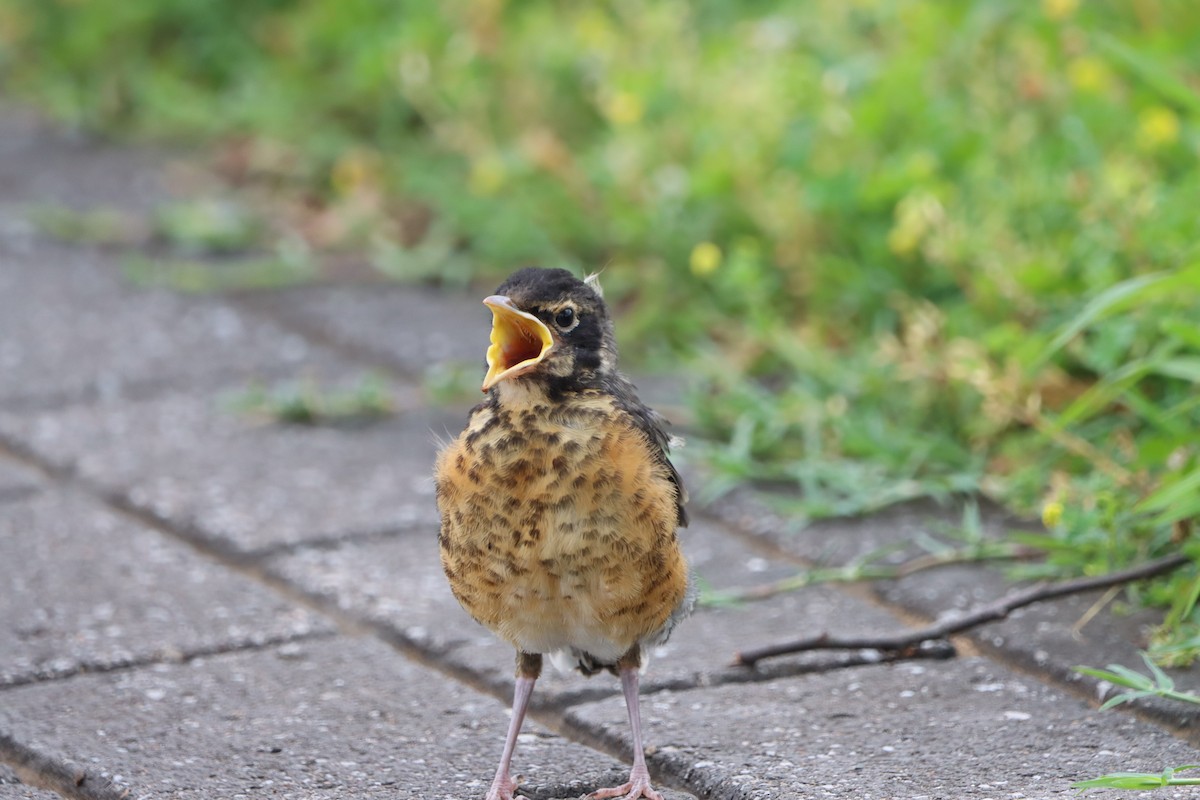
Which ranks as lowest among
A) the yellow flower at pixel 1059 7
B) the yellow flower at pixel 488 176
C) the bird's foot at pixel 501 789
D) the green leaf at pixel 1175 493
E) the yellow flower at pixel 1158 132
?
the bird's foot at pixel 501 789

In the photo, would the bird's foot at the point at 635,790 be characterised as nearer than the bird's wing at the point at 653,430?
Yes

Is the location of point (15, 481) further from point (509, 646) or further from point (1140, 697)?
point (1140, 697)

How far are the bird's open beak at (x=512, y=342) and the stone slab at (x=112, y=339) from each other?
8.05 feet

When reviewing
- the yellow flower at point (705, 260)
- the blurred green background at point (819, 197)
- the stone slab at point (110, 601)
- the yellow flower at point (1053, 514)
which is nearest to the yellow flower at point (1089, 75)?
the blurred green background at point (819, 197)

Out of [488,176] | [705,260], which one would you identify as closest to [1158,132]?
[705,260]

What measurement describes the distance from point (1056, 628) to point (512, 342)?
130cm

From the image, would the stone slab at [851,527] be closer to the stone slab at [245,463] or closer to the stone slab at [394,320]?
the stone slab at [245,463]

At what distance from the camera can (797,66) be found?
19.3 ft

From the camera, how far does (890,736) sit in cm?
310

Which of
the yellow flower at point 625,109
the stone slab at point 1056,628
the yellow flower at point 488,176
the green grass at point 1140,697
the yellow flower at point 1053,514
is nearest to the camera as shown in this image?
the green grass at point 1140,697

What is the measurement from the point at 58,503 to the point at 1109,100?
129 inches

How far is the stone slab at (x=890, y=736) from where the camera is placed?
9.50 ft

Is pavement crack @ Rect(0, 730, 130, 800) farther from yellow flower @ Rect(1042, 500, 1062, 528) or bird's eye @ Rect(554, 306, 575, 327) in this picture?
yellow flower @ Rect(1042, 500, 1062, 528)

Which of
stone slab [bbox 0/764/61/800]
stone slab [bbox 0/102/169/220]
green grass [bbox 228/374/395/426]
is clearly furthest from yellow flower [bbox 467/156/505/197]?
stone slab [bbox 0/764/61/800]
